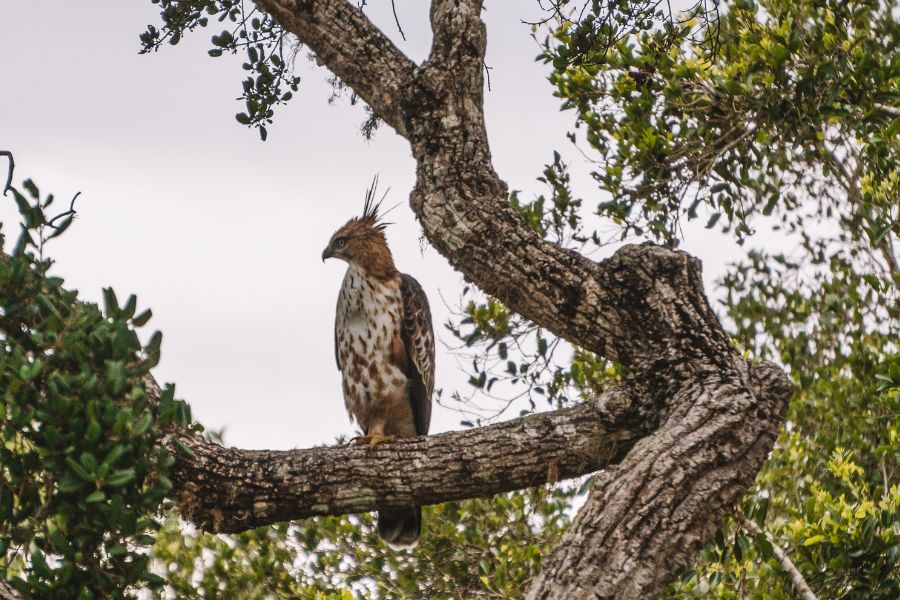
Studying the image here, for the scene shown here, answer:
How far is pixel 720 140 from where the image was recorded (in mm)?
4750

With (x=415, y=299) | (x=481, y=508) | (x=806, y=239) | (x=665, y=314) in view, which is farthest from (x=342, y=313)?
(x=806, y=239)

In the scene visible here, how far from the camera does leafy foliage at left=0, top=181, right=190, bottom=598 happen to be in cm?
258

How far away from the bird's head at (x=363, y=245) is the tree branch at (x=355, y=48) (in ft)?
4.12

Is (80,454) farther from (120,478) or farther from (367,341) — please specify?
(367,341)

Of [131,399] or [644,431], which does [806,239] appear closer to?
[644,431]

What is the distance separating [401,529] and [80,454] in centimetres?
223

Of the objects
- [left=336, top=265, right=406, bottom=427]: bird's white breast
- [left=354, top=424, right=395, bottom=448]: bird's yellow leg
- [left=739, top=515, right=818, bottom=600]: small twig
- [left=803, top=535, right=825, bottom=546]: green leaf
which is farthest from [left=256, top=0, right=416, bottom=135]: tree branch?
[left=803, top=535, right=825, bottom=546]: green leaf

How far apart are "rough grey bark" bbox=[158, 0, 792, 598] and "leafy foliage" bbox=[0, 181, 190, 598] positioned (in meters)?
0.88

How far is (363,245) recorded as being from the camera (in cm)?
561

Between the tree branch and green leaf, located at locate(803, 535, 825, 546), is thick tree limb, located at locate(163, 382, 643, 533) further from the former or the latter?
the tree branch

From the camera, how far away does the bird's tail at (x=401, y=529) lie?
4.63 meters

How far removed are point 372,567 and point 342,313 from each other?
131 centimetres

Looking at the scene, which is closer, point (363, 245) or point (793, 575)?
point (793, 575)

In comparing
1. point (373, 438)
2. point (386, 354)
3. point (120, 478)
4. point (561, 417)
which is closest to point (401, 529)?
point (373, 438)
